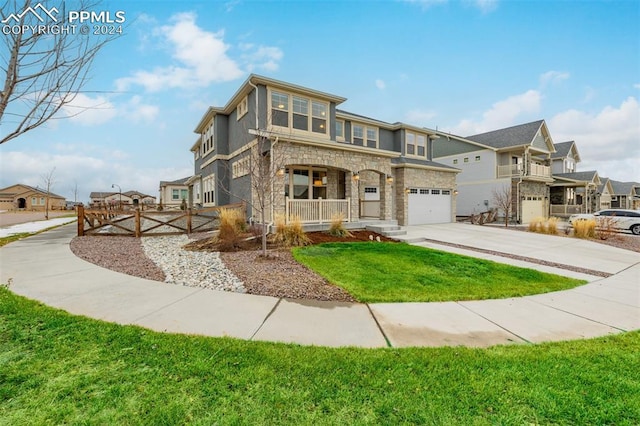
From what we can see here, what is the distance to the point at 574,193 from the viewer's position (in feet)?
95.9

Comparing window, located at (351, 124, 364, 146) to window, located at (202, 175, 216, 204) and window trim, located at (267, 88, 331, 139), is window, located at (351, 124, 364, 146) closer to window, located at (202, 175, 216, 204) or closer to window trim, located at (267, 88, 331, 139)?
window trim, located at (267, 88, 331, 139)

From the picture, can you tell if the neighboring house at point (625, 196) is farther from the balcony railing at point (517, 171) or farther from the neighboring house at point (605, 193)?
the balcony railing at point (517, 171)

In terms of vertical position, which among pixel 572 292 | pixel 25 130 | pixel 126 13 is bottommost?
pixel 572 292

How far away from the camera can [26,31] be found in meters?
3.11

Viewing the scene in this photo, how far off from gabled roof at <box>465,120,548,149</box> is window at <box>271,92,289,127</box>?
2034cm

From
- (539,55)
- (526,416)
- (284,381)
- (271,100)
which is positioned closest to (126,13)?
(284,381)

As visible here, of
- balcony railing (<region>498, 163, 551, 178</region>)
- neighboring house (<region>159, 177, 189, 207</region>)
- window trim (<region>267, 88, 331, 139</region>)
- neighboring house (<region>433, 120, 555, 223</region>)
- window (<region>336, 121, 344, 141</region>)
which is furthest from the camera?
neighboring house (<region>159, 177, 189, 207</region>)

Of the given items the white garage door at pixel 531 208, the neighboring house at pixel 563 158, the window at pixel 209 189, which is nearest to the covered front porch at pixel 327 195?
the window at pixel 209 189

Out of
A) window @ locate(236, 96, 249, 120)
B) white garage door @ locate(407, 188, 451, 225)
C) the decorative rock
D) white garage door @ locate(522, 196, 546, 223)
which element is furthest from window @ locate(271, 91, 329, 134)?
white garage door @ locate(522, 196, 546, 223)

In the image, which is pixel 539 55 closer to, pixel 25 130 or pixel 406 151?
pixel 406 151

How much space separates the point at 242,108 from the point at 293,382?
13930 mm

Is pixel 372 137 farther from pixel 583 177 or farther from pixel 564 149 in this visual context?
pixel 564 149

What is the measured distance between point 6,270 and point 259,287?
19.8ft

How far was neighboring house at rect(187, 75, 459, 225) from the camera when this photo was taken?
11.8m
